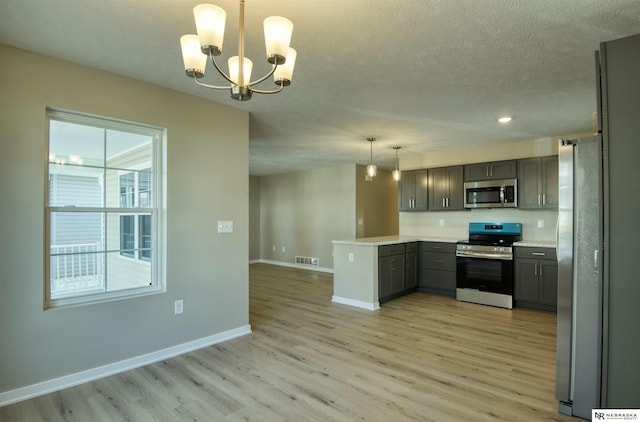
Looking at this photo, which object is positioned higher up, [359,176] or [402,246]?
[359,176]

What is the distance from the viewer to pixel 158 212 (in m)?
3.12

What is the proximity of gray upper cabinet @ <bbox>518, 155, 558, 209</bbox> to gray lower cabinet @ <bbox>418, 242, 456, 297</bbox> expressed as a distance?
122cm

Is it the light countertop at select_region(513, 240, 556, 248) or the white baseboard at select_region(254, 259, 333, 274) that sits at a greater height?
the light countertop at select_region(513, 240, 556, 248)

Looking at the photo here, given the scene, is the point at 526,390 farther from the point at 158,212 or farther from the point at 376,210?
the point at 376,210

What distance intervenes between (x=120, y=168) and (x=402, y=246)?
3865 mm

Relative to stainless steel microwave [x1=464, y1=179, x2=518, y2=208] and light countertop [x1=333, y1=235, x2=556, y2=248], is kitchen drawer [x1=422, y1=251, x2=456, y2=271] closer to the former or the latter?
light countertop [x1=333, y1=235, x2=556, y2=248]

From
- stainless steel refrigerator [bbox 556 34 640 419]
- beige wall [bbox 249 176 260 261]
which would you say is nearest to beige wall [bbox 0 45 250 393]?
stainless steel refrigerator [bbox 556 34 640 419]

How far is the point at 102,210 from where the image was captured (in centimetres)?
283

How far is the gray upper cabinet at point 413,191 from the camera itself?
5941mm

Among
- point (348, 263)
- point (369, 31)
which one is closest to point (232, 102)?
point (369, 31)

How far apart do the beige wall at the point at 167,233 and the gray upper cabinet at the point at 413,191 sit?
3.38 m

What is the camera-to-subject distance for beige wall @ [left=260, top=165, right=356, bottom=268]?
301 inches

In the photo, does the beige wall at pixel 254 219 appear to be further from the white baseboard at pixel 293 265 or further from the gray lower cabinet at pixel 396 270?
the gray lower cabinet at pixel 396 270

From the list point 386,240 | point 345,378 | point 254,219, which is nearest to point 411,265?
point 386,240
